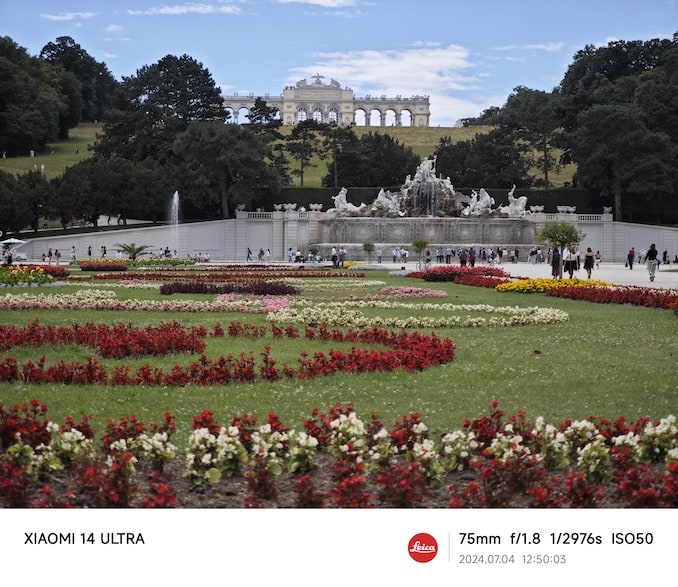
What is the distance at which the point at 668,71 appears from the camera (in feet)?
139

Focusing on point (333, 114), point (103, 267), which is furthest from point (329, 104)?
point (103, 267)

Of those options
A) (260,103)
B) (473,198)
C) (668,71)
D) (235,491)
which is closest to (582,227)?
(473,198)

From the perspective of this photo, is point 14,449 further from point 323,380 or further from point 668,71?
point 668,71

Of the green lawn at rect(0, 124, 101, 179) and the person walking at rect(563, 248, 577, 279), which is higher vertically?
the green lawn at rect(0, 124, 101, 179)

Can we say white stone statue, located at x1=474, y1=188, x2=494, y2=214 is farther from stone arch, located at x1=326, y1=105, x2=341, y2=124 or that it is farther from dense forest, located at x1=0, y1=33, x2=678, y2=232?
stone arch, located at x1=326, y1=105, x2=341, y2=124

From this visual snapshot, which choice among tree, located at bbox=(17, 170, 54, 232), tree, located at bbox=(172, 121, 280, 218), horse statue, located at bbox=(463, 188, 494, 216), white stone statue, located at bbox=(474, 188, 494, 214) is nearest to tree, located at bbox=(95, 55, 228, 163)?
tree, located at bbox=(172, 121, 280, 218)

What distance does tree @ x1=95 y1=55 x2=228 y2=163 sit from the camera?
6241 centimetres

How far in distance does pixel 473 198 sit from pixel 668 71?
60.9 ft

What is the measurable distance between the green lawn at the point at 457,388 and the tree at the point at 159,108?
5261 centimetres

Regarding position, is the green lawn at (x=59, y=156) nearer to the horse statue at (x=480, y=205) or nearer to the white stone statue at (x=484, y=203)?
the horse statue at (x=480, y=205)

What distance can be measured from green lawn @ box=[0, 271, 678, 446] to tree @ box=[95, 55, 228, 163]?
2071 inches
